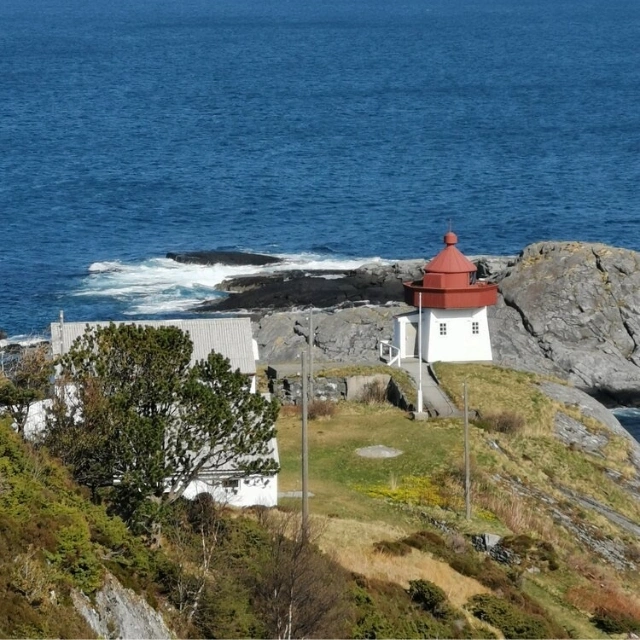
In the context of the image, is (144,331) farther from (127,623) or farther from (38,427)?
(127,623)

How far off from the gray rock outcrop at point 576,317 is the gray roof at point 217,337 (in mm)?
19216

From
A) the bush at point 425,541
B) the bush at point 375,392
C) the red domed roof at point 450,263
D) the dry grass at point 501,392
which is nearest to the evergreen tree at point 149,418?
the bush at point 425,541

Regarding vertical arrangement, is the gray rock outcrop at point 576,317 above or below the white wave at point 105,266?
below

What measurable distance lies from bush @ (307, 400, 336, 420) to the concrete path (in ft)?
10.9


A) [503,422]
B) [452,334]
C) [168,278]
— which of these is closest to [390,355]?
[452,334]

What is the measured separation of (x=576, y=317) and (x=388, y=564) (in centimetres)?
3818

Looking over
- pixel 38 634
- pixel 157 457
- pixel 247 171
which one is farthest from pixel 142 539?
pixel 247 171

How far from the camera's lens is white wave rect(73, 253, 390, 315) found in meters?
81.7

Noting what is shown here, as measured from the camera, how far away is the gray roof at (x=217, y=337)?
48.8 metres

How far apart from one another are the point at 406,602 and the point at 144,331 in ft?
29.5

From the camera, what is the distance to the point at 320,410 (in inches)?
2082

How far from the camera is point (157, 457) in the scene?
1329 inches

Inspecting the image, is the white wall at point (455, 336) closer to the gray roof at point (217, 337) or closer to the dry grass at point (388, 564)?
the gray roof at point (217, 337)

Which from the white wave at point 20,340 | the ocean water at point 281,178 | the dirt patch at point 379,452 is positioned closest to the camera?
the dirt patch at point 379,452
